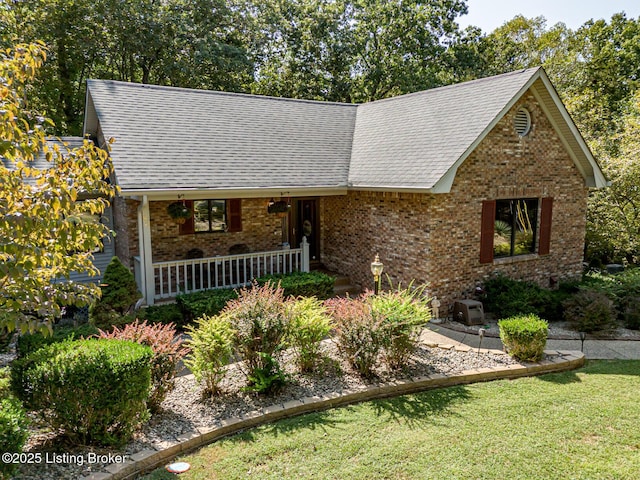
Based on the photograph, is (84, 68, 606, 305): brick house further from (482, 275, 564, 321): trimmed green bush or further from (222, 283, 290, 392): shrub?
(222, 283, 290, 392): shrub

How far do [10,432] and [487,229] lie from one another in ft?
34.5

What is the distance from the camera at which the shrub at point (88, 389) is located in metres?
4.93

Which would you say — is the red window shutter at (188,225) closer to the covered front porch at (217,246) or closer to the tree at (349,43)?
the covered front porch at (217,246)

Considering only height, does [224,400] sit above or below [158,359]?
below

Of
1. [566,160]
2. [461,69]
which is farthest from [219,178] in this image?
[461,69]

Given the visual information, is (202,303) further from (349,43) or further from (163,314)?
(349,43)

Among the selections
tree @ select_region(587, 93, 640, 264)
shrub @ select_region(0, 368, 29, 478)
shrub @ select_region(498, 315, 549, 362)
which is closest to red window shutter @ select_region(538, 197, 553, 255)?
tree @ select_region(587, 93, 640, 264)

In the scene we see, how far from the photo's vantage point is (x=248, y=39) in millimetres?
28719

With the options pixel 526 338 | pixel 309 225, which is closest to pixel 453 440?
pixel 526 338

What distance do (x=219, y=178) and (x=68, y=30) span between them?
1751cm

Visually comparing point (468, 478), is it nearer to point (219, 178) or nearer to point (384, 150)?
point (219, 178)

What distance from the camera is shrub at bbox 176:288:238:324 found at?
9.82 m

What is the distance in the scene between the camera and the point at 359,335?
23.6 feet

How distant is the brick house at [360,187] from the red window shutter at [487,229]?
39 mm
